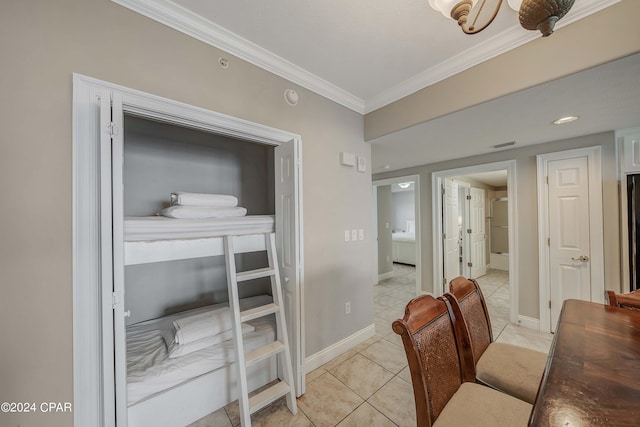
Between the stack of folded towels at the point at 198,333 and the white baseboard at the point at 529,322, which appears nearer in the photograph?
the stack of folded towels at the point at 198,333

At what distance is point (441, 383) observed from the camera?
0.99m

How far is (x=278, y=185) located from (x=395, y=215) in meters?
6.46

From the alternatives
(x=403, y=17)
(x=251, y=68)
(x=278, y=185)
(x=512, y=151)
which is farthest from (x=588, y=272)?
(x=251, y=68)

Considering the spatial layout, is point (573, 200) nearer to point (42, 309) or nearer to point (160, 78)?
point (160, 78)

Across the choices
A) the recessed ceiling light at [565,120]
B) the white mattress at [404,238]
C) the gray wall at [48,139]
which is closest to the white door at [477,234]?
the white mattress at [404,238]

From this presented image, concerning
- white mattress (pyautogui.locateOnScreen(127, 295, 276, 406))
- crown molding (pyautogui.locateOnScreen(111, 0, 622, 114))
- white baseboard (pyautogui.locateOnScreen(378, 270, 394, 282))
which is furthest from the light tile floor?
crown molding (pyautogui.locateOnScreen(111, 0, 622, 114))

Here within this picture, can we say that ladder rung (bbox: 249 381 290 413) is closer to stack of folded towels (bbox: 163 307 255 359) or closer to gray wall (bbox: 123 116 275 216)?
stack of folded towels (bbox: 163 307 255 359)

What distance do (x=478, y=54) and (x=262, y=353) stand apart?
→ 2.70 meters

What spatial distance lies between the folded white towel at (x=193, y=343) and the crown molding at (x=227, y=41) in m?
2.08

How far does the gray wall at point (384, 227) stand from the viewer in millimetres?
4824

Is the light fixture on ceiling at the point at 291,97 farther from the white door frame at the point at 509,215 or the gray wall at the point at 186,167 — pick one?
the white door frame at the point at 509,215

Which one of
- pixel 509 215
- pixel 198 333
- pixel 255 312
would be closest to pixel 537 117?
pixel 509 215

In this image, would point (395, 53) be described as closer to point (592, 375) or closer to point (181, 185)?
point (592, 375)

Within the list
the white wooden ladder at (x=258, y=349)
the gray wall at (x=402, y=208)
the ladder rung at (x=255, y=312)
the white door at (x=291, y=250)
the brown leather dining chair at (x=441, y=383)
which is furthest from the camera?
the gray wall at (x=402, y=208)
